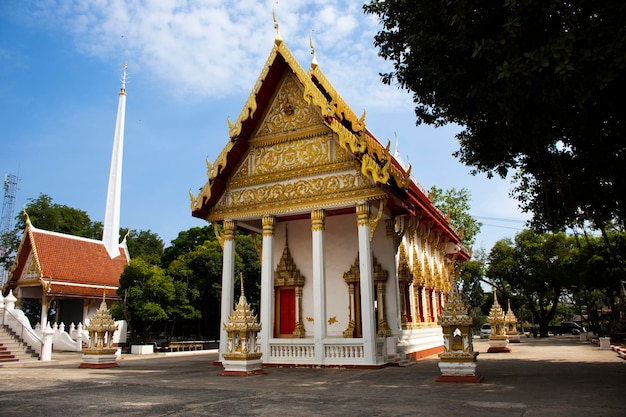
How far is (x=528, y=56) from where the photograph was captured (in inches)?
197

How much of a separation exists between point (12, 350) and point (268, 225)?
31.4ft

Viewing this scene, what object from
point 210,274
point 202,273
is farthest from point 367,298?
point 202,273

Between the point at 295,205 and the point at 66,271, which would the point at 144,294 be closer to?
the point at 66,271

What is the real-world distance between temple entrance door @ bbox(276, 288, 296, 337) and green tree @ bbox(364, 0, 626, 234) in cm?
595

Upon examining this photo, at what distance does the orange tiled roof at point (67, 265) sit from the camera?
22.9 metres

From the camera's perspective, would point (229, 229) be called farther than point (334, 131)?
Yes

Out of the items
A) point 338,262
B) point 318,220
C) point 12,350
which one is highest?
point 318,220

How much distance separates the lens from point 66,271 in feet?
77.7

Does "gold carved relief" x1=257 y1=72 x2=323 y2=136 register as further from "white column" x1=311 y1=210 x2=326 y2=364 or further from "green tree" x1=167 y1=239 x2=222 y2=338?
"green tree" x1=167 y1=239 x2=222 y2=338

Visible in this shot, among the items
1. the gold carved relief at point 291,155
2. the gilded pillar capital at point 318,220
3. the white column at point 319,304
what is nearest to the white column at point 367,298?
the white column at point 319,304

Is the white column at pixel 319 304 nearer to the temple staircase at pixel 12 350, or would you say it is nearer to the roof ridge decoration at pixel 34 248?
the temple staircase at pixel 12 350

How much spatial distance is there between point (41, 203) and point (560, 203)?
3704 centimetres

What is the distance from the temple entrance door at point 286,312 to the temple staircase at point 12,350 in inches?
309

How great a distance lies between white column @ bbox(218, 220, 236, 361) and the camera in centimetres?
1135
